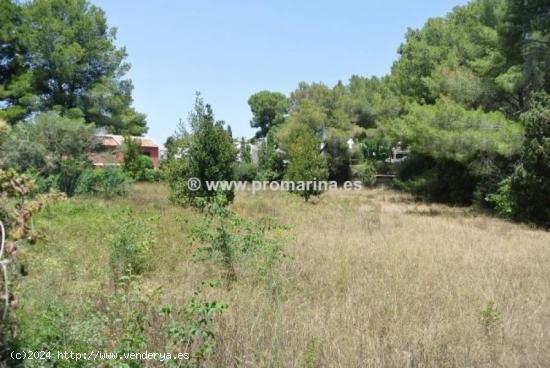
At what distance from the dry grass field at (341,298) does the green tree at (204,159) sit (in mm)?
3920

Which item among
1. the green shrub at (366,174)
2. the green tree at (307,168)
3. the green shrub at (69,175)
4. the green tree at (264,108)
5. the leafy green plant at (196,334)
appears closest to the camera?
the leafy green plant at (196,334)

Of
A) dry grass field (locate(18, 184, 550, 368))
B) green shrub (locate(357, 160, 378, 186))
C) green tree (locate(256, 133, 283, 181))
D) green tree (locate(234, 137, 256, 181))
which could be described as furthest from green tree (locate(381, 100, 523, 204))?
green shrub (locate(357, 160, 378, 186))

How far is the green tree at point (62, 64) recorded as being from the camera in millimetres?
26375

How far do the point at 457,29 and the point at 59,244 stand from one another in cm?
2385

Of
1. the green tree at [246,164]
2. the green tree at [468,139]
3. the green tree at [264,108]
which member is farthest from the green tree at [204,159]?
the green tree at [264,108]

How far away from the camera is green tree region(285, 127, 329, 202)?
59.0 ft

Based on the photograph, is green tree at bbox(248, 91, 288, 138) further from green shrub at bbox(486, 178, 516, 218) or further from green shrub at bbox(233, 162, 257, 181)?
green shrub at bbox(486, 178, 516, 218)

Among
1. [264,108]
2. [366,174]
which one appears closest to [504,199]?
[366,174]

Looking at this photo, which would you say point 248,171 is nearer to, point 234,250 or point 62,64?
point 62,64

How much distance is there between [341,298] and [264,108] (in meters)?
56.1

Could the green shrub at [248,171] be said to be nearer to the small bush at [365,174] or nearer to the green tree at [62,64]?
the small bush at [365,174]

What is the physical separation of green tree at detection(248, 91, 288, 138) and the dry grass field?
51988mm

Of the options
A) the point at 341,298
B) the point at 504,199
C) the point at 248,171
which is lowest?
the point at 341,298

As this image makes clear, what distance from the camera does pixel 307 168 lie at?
18141 mm
